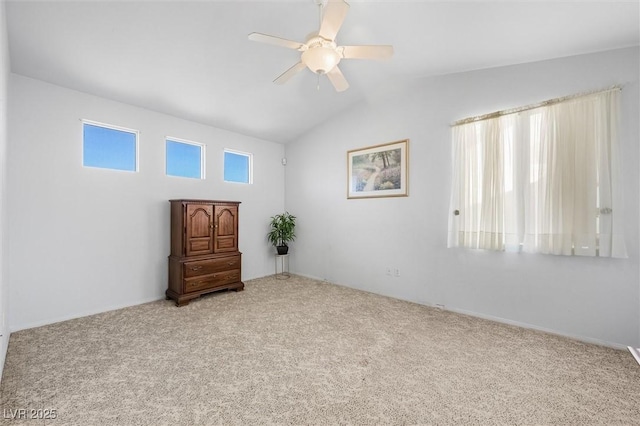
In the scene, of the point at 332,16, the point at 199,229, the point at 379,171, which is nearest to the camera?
the point at 332,16

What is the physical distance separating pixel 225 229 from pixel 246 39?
268 cm

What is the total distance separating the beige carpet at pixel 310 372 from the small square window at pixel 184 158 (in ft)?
7.07

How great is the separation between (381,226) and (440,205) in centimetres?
95

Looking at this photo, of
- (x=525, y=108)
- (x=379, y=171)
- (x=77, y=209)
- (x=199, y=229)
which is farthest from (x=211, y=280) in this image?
(x=525, y=108)

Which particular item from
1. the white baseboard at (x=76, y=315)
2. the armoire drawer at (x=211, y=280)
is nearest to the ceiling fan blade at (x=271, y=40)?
the armoire drawer at (x=211, y=280)

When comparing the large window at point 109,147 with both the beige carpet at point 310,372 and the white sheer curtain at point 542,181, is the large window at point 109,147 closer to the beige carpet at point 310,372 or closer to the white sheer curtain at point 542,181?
the beige carpet at point 310,372

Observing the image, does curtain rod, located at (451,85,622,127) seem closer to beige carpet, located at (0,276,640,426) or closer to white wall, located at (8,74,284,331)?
beige carpet, located at (0,276,640,426)

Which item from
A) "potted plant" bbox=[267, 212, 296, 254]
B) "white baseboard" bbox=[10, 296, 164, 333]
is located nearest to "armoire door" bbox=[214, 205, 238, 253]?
"potted plant" bbox=[267, 212, 296, 254]

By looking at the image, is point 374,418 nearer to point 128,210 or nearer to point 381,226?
point 381,226

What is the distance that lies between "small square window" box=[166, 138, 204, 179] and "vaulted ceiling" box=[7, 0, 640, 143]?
0.70 metres

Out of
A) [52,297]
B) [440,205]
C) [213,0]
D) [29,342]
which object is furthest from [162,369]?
[440,205]

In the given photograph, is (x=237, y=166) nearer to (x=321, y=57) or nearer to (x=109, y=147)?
(x=109, y=147)

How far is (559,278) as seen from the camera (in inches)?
112

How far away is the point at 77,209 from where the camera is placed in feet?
10.6
